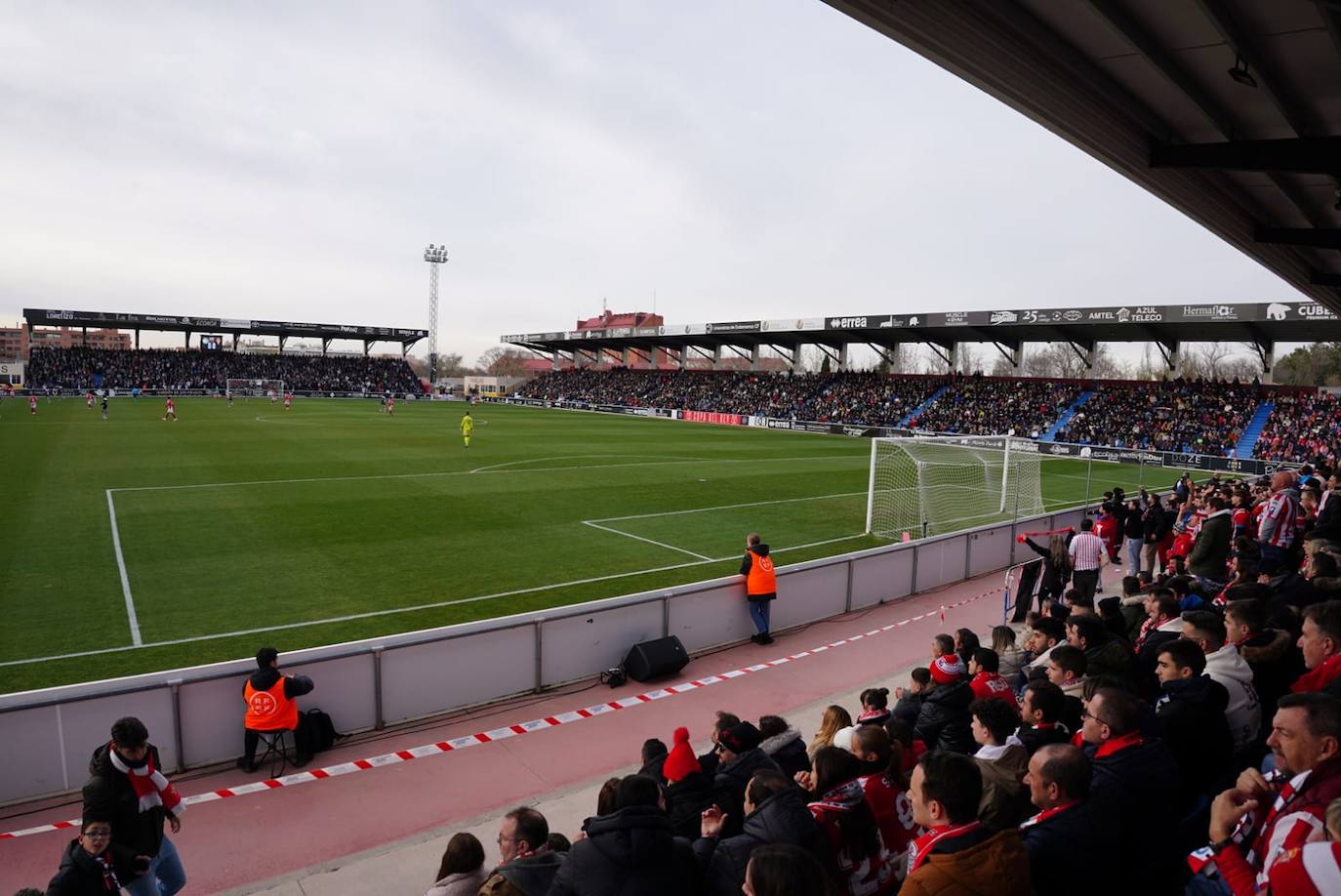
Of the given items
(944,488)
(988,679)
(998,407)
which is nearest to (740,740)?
(988,679)

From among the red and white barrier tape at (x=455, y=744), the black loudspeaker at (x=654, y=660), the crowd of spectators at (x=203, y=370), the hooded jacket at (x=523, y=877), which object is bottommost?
the red and white barrier tape at (x=455, y=744)

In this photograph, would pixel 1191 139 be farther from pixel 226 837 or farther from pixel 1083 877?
pixel 226 837

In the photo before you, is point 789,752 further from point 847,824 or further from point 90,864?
point 90,864

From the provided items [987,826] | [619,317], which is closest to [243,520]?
[987,826]

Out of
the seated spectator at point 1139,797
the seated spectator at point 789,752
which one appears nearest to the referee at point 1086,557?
the seated spectator at point 789,752

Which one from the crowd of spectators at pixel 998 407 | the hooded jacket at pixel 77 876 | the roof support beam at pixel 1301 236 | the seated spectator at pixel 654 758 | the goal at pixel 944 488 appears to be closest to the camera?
the hooded jacket at pixel 77 876

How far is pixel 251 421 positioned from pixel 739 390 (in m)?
39.1

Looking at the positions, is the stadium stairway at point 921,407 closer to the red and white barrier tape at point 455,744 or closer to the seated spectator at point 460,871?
the red and white barrier tape at point 455,744

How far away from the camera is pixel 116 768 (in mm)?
4742

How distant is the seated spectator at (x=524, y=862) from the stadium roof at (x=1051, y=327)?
36584 mm

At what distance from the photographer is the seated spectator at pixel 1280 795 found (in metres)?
3.04

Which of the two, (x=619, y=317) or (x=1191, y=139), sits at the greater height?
(x=619, y=317)

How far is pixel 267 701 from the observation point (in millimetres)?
7246

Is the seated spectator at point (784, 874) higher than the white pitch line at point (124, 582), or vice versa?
the seated spectator at point (784, 874)
